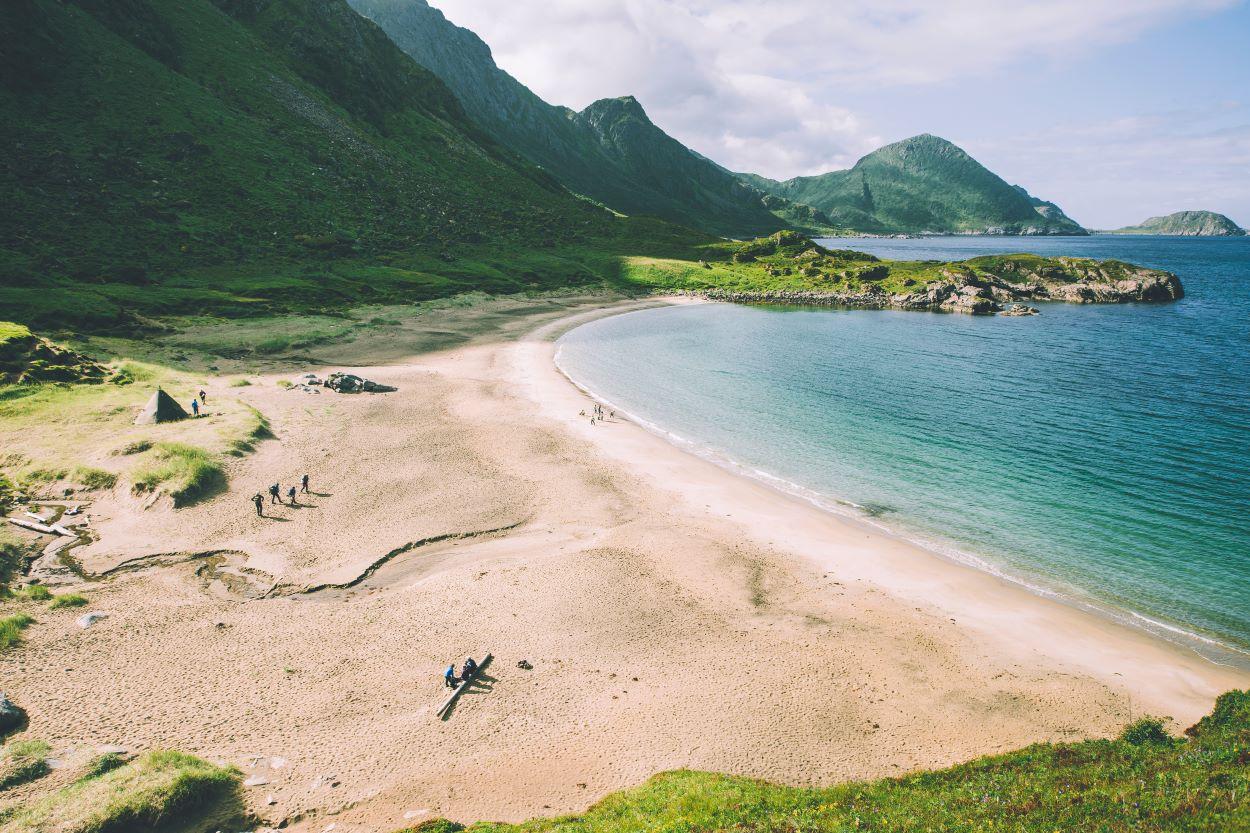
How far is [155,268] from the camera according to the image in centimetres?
7700

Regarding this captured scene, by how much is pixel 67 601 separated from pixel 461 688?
52.9ft

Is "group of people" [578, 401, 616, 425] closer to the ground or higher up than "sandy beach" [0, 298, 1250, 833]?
higher up

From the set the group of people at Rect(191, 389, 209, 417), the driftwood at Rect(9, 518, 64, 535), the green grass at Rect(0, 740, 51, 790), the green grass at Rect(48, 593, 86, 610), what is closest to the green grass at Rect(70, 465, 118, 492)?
the driftwood at Rect(9, 518, 64, 535)

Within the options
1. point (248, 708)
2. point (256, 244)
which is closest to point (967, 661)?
point (248, 708)

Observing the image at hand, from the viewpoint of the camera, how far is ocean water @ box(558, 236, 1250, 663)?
26281 millimetres

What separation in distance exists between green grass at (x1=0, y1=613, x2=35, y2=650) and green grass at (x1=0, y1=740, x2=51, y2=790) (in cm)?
550

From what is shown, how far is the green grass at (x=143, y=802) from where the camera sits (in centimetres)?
1323

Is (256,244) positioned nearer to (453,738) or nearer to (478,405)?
(478,405)

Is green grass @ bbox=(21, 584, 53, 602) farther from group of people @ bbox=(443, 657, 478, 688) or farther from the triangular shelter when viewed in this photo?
the triangular shelter

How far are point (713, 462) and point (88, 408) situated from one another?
42.0m

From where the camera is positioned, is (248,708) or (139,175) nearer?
(248,708)

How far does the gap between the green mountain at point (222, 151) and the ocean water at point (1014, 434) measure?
62.3 m

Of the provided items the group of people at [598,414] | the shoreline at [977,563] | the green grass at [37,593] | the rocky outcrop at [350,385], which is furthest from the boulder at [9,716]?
the rocky outcrop at [350,385]

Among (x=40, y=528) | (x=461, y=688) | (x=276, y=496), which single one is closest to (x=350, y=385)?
(x=276, y=496)
